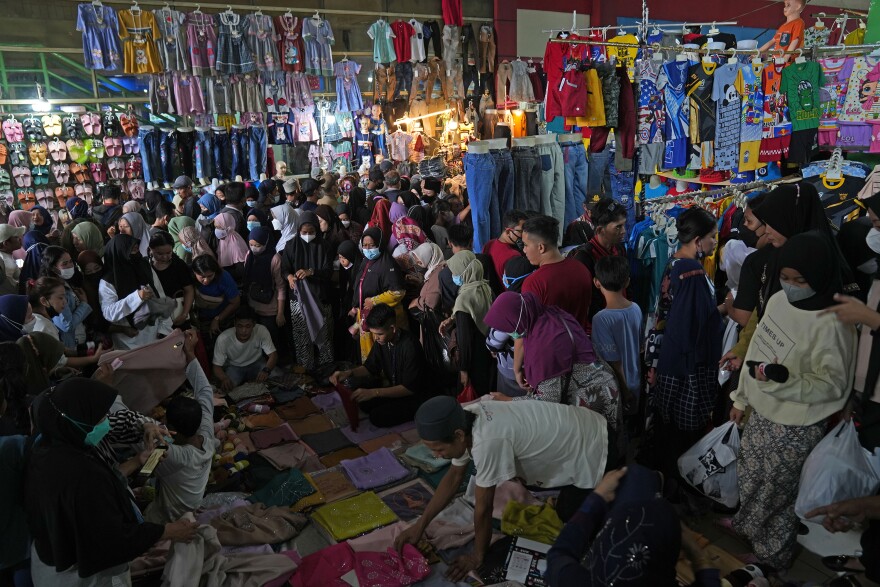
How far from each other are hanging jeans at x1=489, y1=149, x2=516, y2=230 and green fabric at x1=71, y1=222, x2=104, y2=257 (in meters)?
3.58

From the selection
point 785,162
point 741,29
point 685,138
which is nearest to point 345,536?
point 685,138

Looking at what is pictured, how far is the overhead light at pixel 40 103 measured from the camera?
8.84 metres

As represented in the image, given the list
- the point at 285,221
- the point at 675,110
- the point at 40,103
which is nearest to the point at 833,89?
the point at 675,110

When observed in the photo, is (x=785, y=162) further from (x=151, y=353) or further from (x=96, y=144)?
(x=96, y=144)

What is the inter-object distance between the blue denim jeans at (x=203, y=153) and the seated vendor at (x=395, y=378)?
646 cm

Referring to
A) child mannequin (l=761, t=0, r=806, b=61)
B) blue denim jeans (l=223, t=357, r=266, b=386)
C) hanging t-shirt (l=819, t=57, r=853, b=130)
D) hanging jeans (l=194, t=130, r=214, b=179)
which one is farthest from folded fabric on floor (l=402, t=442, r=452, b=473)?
hanging jeans (l=194, t=130, r=214, b=179)

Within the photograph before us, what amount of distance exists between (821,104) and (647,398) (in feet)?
12.5

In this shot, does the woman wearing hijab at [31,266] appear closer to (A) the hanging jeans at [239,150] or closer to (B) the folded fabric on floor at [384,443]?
(B) the folded fabric on floor at [384,443]

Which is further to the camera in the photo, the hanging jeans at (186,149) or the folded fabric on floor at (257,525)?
the hanging jeans at (186,149)

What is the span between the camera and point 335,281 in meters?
5.97

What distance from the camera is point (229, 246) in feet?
19.9

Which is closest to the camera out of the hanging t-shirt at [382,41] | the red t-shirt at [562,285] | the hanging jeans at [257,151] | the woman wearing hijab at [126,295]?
the red t-shirt at [562,285]

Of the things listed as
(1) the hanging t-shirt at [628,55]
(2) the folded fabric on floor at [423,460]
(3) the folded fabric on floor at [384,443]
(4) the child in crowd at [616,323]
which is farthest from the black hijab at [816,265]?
(1) the hanging t-shirt at [628,55]

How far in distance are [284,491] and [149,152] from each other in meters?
7.53
